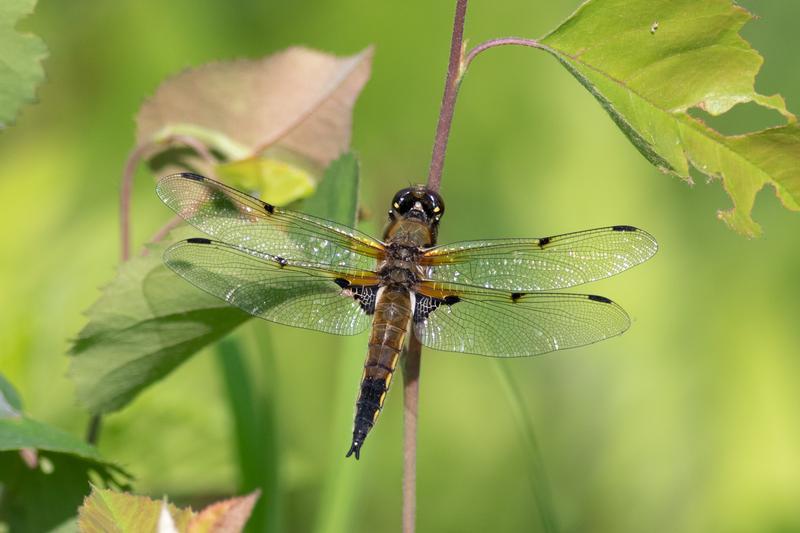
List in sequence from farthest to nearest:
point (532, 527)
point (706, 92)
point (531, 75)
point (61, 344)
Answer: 1. point (531, 75)
2. point (532, 527)
3. point (61, 344)
4. point (706, 92)

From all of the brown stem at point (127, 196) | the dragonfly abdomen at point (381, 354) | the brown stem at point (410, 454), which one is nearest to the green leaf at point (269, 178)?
the brown stem at point (127, 196)

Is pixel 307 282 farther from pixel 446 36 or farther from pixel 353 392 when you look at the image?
pixel 446 36

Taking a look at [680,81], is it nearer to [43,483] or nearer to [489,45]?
[489,45]

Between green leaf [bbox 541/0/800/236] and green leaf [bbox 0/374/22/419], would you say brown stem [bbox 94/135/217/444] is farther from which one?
green leaf [bbox 541/0/800/236]

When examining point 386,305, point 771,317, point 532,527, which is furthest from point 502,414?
point 386,305

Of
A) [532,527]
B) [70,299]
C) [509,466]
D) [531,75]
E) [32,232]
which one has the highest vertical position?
[531,75]

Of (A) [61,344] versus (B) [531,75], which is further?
(B) [531,75]

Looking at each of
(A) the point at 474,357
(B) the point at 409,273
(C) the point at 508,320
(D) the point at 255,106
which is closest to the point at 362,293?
(B) the point at 409,273
